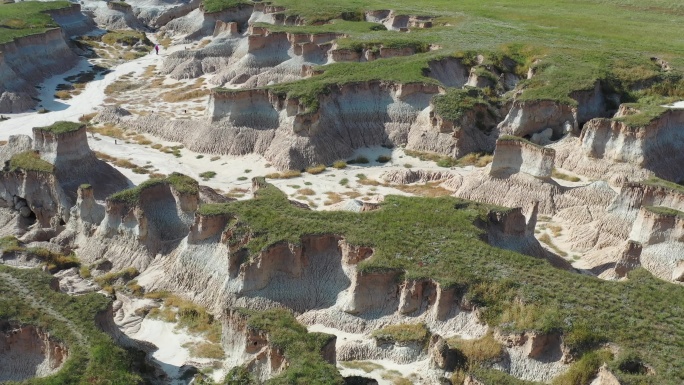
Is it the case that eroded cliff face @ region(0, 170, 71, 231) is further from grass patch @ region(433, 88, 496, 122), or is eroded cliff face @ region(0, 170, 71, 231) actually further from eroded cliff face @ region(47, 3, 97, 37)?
eroded cliff face @ region(47, 3, 97, 37)

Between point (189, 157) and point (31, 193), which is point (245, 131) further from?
point (31, 193)

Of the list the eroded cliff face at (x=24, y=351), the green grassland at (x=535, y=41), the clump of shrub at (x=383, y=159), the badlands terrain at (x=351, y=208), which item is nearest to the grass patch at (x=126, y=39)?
the badlands terrain at (x=351, y=208)

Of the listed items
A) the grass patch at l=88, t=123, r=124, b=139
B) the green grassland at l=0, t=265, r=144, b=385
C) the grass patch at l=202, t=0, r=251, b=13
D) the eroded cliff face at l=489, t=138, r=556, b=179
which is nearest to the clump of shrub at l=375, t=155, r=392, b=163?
the eroded cliff face at l=489, t=138, r=556, b=179

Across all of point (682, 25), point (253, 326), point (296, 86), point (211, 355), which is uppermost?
point (682, 25)

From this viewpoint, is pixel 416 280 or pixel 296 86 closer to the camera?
pixel 416 280

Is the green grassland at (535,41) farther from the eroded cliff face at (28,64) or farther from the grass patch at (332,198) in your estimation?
the eroded cliff face at (28,64)

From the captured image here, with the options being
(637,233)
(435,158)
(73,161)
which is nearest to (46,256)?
(73,161)

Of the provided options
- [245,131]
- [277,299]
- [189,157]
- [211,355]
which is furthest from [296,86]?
[211,355]
